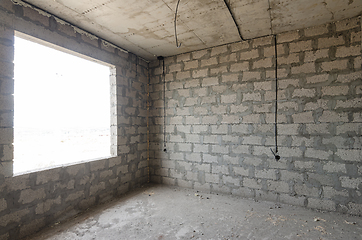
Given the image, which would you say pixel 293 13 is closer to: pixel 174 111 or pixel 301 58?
pixel 301 58

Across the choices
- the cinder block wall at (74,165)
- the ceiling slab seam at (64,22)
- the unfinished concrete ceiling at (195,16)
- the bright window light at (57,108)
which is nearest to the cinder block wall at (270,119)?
the unfinished concrete ceiling at (195,16)

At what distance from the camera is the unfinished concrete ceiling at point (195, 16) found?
2.33 metres

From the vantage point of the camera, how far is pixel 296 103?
294 centimetres

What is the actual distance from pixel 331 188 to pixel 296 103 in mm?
1226

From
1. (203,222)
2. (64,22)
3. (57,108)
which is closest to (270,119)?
(203,222)

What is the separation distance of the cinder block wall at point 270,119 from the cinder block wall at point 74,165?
0.58m

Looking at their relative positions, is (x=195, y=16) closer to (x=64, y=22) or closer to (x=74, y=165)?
(x=64, y=22)

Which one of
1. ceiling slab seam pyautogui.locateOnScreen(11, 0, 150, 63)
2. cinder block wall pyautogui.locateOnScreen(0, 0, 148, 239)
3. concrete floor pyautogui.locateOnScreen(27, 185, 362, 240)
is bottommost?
concrete floor pyautogui.locateOnScreen(27, 185, 362, 240)

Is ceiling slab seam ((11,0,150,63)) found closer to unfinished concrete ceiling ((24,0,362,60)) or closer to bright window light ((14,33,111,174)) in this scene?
unfinished concrete ceiling ((24,0,362,60))

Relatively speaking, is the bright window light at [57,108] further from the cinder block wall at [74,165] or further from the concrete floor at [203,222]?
the concrete floor at [203,222]

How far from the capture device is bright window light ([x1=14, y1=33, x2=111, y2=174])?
7.93 ft

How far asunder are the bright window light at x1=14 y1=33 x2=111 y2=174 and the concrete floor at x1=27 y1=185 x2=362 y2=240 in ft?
2.86

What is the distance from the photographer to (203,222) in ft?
8.16

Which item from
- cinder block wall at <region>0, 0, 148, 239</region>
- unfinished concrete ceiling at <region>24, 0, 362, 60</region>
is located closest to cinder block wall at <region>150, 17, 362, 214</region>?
unfinished concrete ceiling at <region>24, 0, 362, 60</region>
